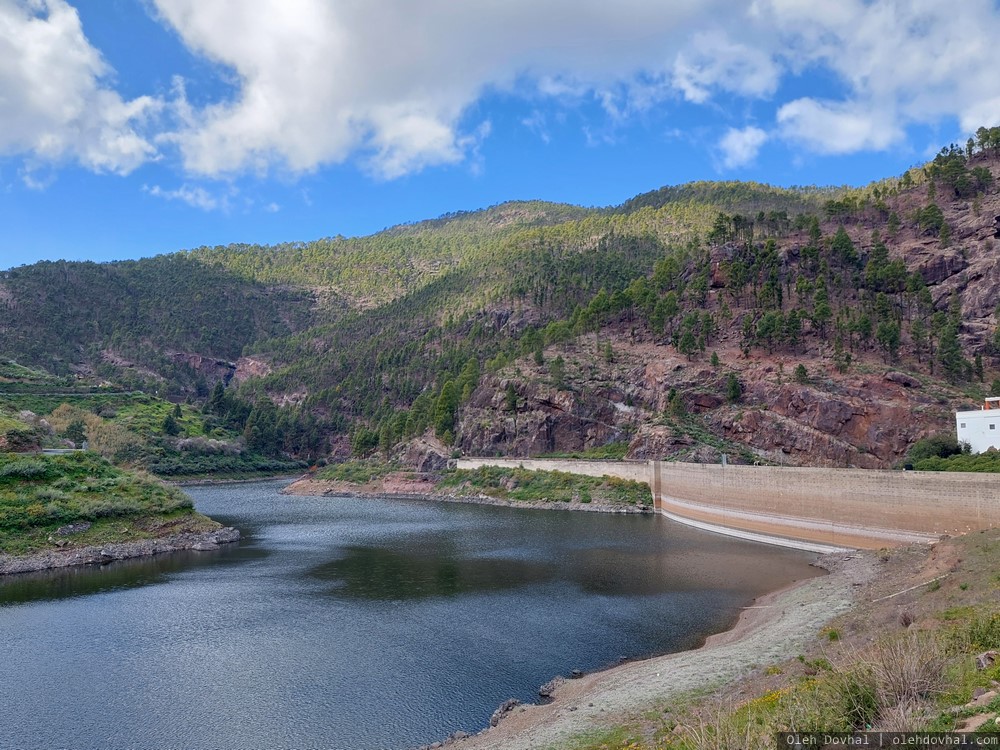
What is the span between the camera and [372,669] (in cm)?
2608

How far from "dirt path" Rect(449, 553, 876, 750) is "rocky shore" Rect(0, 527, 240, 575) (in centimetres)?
3749

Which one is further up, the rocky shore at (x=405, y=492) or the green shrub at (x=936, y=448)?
the green shrub at (x=936, y=448)

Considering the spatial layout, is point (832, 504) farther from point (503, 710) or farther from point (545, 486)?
point (545, 486)

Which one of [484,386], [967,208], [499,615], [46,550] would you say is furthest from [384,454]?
[967,208]

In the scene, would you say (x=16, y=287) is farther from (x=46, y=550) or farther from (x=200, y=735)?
(x=200, y=735)

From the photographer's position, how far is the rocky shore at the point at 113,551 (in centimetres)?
4406

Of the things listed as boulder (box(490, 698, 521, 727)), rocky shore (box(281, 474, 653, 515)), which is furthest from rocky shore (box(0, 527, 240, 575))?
rocky shore (box(281, 474, 653, 515))

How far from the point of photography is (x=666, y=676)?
2300cm

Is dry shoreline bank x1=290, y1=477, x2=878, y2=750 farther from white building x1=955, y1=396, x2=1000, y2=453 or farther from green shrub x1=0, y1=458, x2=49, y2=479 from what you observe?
green shrub x1=0, y1=458, x2=49, y2=479

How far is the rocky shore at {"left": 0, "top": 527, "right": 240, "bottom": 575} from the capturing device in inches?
1735

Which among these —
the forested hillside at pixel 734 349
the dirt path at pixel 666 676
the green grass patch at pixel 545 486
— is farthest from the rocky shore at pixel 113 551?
the forested hillside at pixel 734 349

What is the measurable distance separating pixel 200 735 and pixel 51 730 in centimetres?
462

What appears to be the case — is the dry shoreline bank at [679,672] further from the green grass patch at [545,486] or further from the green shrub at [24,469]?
the green shrub at [24,469]

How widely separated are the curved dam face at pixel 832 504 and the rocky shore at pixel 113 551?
→ 42.0m
